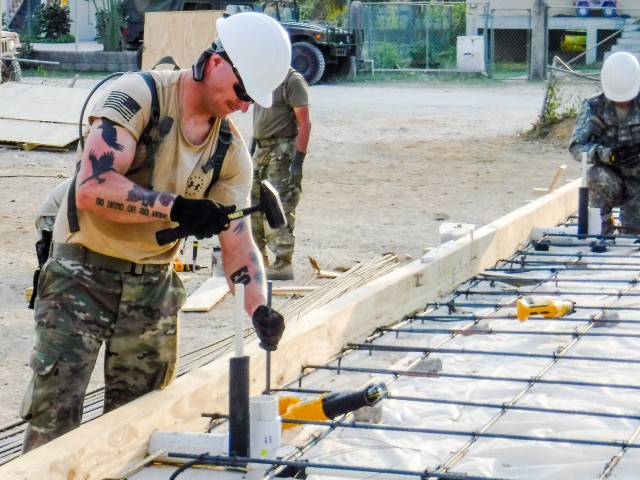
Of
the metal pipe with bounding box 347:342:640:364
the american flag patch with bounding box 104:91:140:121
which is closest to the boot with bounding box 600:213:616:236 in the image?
the metal pipe with bounding box 347:342:640:364

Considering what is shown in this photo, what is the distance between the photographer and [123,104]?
11.5 feet

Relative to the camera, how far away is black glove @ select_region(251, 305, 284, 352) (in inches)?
142

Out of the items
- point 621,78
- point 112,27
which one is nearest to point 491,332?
point 621,78

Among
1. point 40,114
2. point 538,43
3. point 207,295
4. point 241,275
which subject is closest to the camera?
point 241,275

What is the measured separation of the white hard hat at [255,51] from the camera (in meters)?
3.57

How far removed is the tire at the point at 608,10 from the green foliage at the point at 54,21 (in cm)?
1603

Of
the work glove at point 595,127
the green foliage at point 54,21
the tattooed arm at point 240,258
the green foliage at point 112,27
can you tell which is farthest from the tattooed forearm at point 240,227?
the green foliage at point 54,21

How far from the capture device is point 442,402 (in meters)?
4.17

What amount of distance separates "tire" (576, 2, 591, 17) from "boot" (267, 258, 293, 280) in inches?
838

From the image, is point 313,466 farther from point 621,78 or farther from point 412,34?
point 412,34

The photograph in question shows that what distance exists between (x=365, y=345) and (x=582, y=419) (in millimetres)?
1193

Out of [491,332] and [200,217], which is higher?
[200,217]

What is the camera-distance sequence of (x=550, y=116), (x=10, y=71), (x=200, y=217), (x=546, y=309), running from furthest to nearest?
(x=10, y=71), (x=550, y=116), (x=546, y=309), (x=200, y=217)

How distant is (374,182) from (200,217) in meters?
9.53
